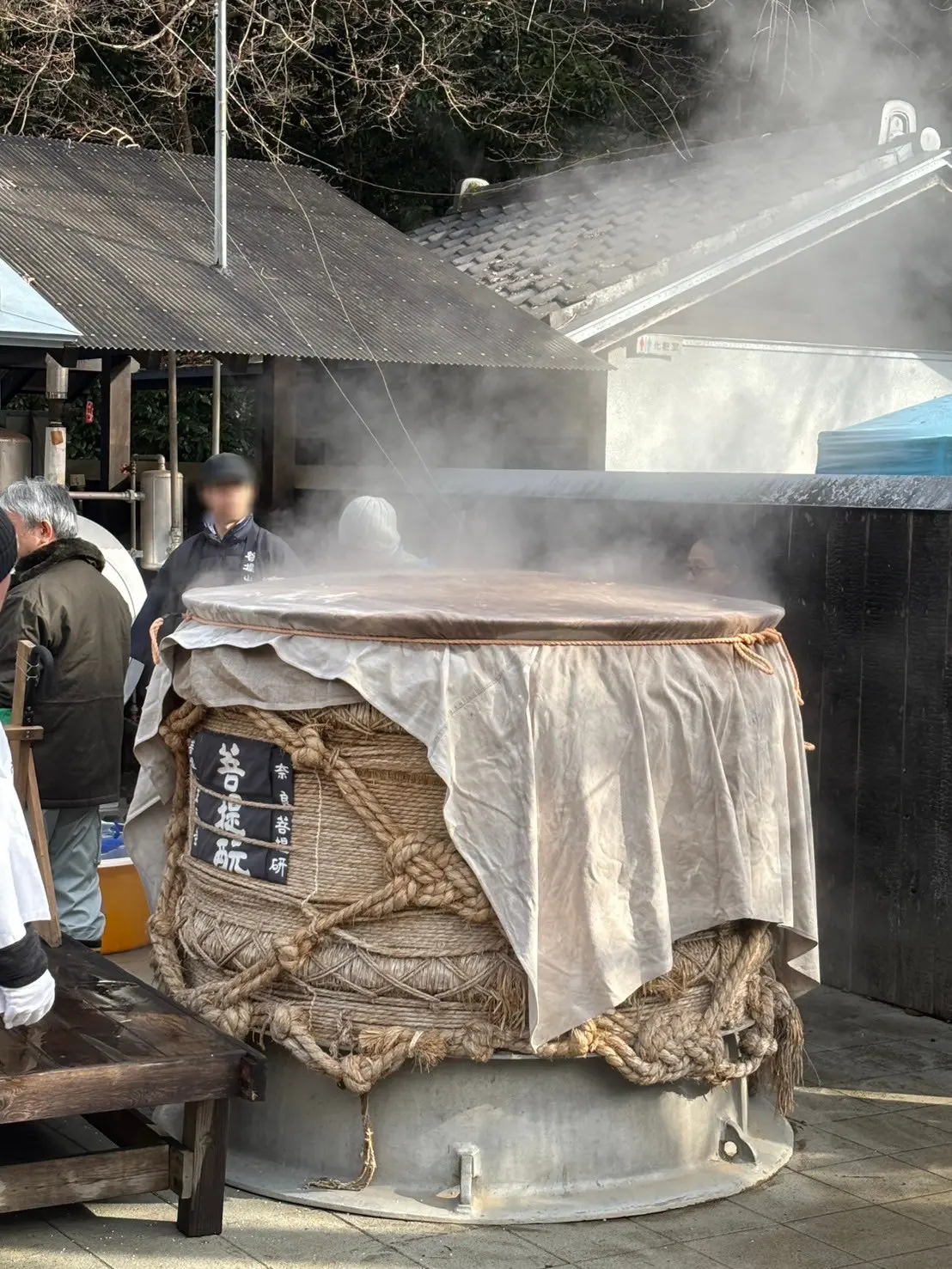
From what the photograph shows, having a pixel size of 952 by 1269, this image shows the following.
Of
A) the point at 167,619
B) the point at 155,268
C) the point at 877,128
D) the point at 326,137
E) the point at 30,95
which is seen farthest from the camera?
the point at 326,137

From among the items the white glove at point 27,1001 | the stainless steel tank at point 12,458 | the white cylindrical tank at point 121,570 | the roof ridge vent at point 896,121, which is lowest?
the white glove at point 27,1001

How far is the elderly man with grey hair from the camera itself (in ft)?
19.8

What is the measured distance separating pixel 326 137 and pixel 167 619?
15874 mm

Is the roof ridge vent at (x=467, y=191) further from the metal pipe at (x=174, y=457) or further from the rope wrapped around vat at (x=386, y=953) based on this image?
the rope wrapped around vat at (x=386, y=953)

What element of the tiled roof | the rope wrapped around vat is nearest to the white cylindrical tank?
the rope wrapped around vat

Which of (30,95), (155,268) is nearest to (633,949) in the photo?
(155,268)

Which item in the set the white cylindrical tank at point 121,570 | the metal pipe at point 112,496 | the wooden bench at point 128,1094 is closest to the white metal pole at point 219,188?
the metal pipe at point 112,496

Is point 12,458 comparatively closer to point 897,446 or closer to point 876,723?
point 897,446

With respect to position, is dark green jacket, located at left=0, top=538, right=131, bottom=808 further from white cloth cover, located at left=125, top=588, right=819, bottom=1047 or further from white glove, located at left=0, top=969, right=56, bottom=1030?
white glove, located at left=0, top=969, right=56, bottom=1030

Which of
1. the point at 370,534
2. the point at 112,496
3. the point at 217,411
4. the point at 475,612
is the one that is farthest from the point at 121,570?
the point at 475,612

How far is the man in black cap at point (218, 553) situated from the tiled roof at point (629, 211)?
575 cm

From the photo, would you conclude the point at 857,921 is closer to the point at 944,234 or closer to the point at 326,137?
the point at 944,234

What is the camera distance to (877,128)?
14.0 meters

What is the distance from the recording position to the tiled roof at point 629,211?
508 inches
